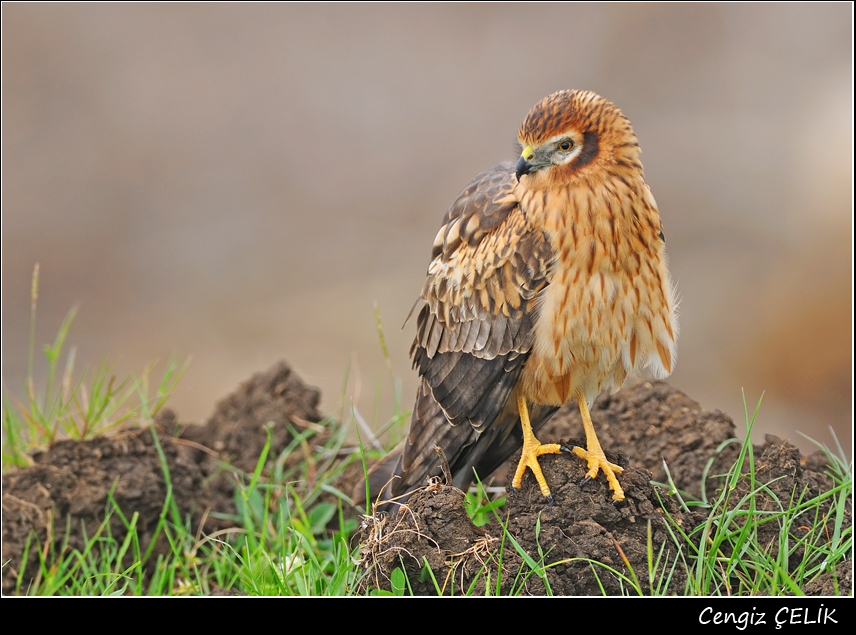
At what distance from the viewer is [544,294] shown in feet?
10.8

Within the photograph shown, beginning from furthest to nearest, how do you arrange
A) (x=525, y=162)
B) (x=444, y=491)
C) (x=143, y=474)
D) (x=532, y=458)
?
(x=143, y=474) → (x=532, y=458) → (x=444, y=491) → (x=525, y=162)

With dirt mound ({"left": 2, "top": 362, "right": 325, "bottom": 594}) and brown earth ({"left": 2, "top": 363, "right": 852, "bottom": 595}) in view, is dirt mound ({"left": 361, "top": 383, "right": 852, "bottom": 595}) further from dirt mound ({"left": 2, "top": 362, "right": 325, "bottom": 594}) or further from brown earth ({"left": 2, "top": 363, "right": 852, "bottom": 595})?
dirt mound ({"left": 2, "top": 362, "right": 325, "bottom": 594})

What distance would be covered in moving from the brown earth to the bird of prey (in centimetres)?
13

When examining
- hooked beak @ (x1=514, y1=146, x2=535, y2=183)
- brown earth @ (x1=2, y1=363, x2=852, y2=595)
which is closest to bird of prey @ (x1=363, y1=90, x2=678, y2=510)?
hooked beak @ (x1=514, y1=146, x2=535, y2=183)

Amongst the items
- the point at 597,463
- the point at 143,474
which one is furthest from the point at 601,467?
the point at 143,474

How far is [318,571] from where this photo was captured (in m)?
3.32

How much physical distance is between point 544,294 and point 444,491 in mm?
837

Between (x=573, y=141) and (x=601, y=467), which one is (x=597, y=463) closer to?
(x=601, y=467)

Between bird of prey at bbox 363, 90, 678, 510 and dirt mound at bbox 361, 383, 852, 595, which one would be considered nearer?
dirt mound at bbox 361, 383, 852, 595

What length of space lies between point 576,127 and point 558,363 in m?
0.89

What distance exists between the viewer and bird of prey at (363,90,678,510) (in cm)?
320

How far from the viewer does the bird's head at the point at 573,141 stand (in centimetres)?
307

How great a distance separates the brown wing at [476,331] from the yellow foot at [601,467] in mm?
384
